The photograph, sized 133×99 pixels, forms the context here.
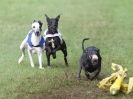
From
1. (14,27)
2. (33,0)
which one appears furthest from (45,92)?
(33,0)

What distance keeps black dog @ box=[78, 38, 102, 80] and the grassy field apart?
0.69 ft

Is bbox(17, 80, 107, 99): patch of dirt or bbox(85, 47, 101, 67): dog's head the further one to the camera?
bbox(85, 47, 101, 67): dog's head

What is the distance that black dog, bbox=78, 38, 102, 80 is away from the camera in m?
11.1

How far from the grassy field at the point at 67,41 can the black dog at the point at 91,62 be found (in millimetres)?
210

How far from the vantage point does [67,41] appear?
1582cm

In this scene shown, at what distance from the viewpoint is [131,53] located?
14180 millimetres

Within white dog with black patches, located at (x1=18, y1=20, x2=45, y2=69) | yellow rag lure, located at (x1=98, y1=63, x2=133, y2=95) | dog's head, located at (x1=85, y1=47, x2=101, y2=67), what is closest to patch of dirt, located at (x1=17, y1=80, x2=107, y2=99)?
yellow rag lure, located at (x1=98, y1=63, x2=133, y2=95)

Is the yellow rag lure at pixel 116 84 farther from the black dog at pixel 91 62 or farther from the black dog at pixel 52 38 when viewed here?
the black dog at pixel 52 38

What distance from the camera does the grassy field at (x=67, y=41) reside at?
1092 centimetres

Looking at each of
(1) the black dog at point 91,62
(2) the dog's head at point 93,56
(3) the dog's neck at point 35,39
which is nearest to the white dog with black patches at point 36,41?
(3) the dog's neck at point 35,39

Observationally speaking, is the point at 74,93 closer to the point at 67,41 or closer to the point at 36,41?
the point at 36,41

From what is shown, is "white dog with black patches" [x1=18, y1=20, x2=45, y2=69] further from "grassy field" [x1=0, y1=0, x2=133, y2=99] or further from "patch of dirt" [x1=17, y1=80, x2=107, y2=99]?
"patch of dirt" [x1=17, y1=80, x2=107, y2=99]

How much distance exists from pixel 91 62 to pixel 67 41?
470 centimetres

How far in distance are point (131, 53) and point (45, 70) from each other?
2774mm
